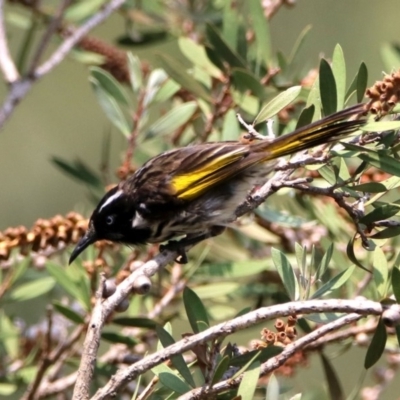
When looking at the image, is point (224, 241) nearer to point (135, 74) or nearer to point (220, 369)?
point (135, 74)

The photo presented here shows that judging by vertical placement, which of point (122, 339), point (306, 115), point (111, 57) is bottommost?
point (122, 339)

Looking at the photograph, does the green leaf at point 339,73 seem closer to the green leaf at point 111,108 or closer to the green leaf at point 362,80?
the green leaf at point 362,80

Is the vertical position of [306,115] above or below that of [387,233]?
above

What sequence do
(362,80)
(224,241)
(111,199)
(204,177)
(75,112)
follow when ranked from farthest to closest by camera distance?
(75,112) → (224,241) → (204,177) → (111,199) → (362,80)

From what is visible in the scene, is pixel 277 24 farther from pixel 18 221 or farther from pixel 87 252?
pixel 87 252

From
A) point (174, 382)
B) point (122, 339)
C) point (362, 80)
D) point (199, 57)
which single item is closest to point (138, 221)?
point (199, 57)

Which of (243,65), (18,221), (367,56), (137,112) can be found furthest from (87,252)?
(367,56)
